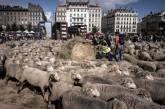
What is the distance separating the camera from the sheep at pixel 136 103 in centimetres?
719

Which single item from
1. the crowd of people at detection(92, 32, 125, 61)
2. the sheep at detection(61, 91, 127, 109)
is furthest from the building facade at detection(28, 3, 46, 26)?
the sheep at detection(61, 91, 127, 109)

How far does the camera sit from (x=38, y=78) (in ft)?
36.4

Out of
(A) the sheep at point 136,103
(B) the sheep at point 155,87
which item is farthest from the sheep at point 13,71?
(A) the sheep at point 136,103

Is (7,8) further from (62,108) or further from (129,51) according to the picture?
(62,108)

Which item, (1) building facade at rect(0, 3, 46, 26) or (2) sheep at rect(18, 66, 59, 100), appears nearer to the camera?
(2) sheep at rect(18, 66, 59, 100)

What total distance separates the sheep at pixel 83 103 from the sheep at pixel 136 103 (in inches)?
14.0

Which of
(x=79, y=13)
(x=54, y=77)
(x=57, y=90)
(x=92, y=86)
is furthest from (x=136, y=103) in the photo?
(x=79, y=13)

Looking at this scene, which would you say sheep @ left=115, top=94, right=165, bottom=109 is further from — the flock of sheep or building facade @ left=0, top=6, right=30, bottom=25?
building facade @ left=0, top=6, right=30, bottom=25

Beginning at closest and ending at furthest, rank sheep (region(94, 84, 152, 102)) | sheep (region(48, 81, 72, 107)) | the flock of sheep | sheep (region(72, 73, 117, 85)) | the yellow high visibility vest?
the flock of sheep → sheep (region(94, 84, 152, 102)) → sheep (region(48, 81, 72, 107)) → sheep (region(72, 73, 117, 85)) → the yellow high visibility vest

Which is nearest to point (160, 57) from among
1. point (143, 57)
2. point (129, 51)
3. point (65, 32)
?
point (143, 57)

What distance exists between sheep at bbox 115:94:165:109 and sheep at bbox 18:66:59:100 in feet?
11.1

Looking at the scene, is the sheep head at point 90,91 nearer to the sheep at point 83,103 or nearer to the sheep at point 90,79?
the sheep at point 83,103

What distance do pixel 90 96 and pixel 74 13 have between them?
135 metres

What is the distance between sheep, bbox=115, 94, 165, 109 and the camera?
7.19 metres
